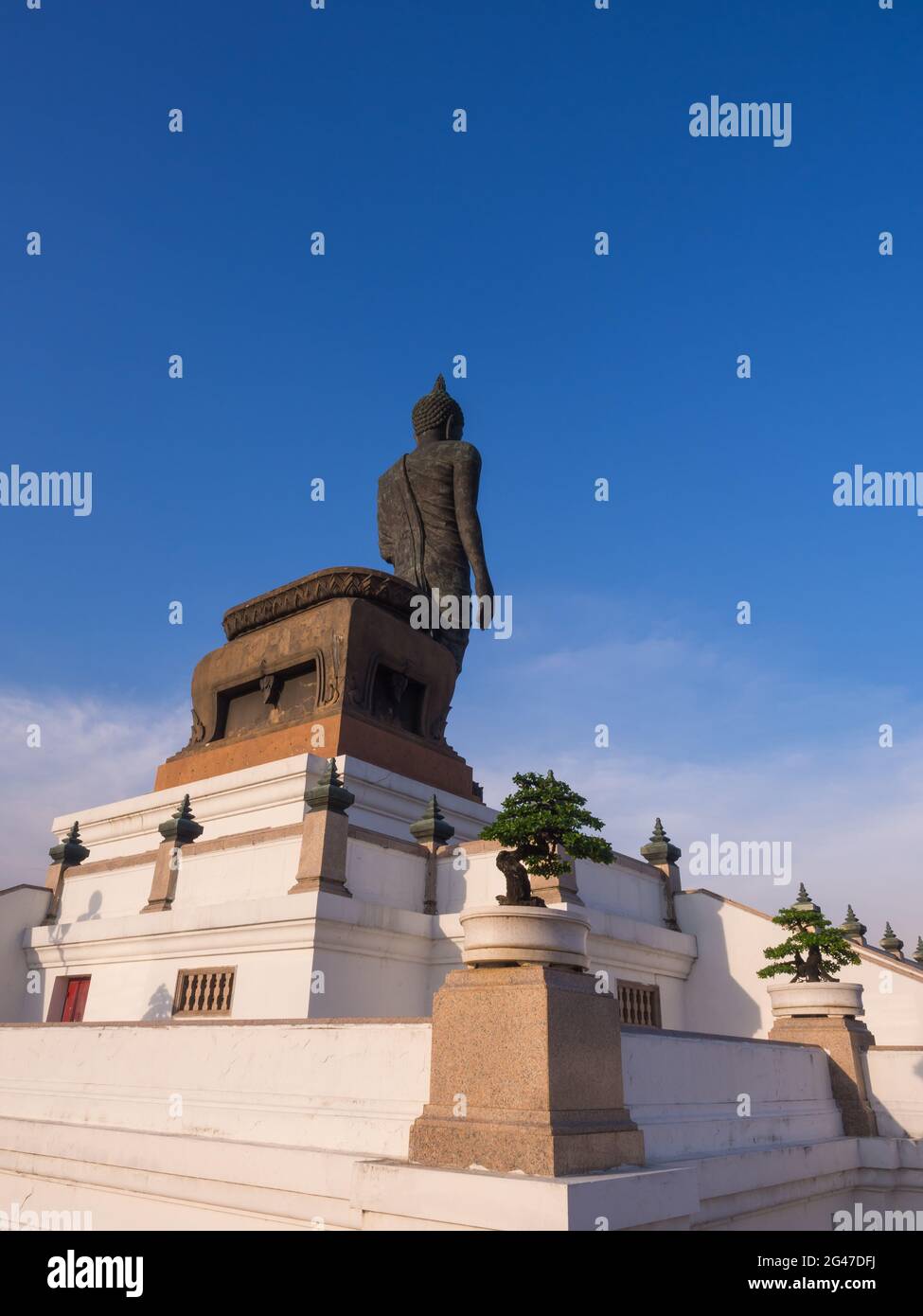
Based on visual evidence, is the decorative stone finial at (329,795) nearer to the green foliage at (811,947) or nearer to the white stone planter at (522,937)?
the green foliage at (811,947)

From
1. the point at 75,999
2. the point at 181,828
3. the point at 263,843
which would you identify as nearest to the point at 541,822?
the point at 263,843

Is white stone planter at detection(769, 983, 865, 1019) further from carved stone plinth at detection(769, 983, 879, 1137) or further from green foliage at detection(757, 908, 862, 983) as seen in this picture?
green foliage at detection(757, 908, 862, 983)

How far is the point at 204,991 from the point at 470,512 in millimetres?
18553

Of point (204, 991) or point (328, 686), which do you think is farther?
point (328, 686)

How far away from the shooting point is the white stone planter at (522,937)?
7.65 meters

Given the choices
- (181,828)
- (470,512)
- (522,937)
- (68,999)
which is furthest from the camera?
(470,512)

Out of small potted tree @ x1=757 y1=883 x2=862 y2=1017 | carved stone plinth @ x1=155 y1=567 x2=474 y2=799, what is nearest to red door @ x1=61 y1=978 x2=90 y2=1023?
carved stone plinth @ x1=155 y1=567 x2=474 y2=799

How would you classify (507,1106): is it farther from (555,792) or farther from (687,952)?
Answer: (687,952)

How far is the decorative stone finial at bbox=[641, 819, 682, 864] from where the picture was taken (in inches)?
800

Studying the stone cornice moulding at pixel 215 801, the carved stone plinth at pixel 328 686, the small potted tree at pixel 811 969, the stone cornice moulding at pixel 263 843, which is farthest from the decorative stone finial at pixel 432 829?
the small potted tree at pixel 811 969

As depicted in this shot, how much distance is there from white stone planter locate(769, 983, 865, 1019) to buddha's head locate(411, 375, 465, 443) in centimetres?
2408

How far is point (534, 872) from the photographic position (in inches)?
434

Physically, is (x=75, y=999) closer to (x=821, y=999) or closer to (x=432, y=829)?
(x=432, y=829)
